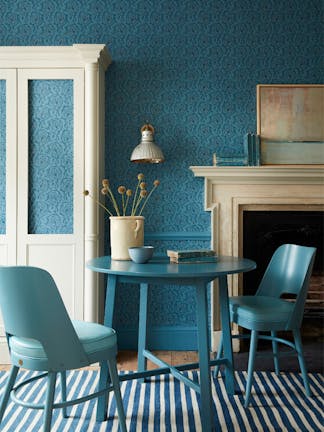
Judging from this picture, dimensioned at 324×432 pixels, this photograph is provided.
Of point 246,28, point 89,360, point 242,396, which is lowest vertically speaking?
point 242,396

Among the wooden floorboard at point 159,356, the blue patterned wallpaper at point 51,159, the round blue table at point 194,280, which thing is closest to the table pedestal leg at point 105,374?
the round blue table at point 194,280

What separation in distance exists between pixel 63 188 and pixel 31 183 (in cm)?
→ 23

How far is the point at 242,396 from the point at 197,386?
542 mm

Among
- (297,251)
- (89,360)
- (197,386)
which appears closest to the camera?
(89,360)

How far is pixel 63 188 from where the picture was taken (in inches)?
123

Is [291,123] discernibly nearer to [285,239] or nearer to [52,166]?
[285,239]

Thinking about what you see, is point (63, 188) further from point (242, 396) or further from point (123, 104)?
point (242, 396)

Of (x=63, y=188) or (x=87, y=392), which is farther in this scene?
Answer: (x=63, y=188)

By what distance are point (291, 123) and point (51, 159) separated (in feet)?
5.84

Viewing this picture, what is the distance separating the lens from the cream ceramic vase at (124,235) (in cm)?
260

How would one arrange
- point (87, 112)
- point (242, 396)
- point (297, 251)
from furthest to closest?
1. point (87, 112)
2. point (297, 251)
3. point (242, 396)

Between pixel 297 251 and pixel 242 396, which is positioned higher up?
pixel 297 251

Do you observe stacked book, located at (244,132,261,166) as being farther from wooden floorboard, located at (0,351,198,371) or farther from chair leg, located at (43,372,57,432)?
chair leg, located at (43,372,57,432)

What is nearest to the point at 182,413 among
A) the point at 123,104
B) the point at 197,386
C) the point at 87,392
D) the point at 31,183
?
the point at 197,386
